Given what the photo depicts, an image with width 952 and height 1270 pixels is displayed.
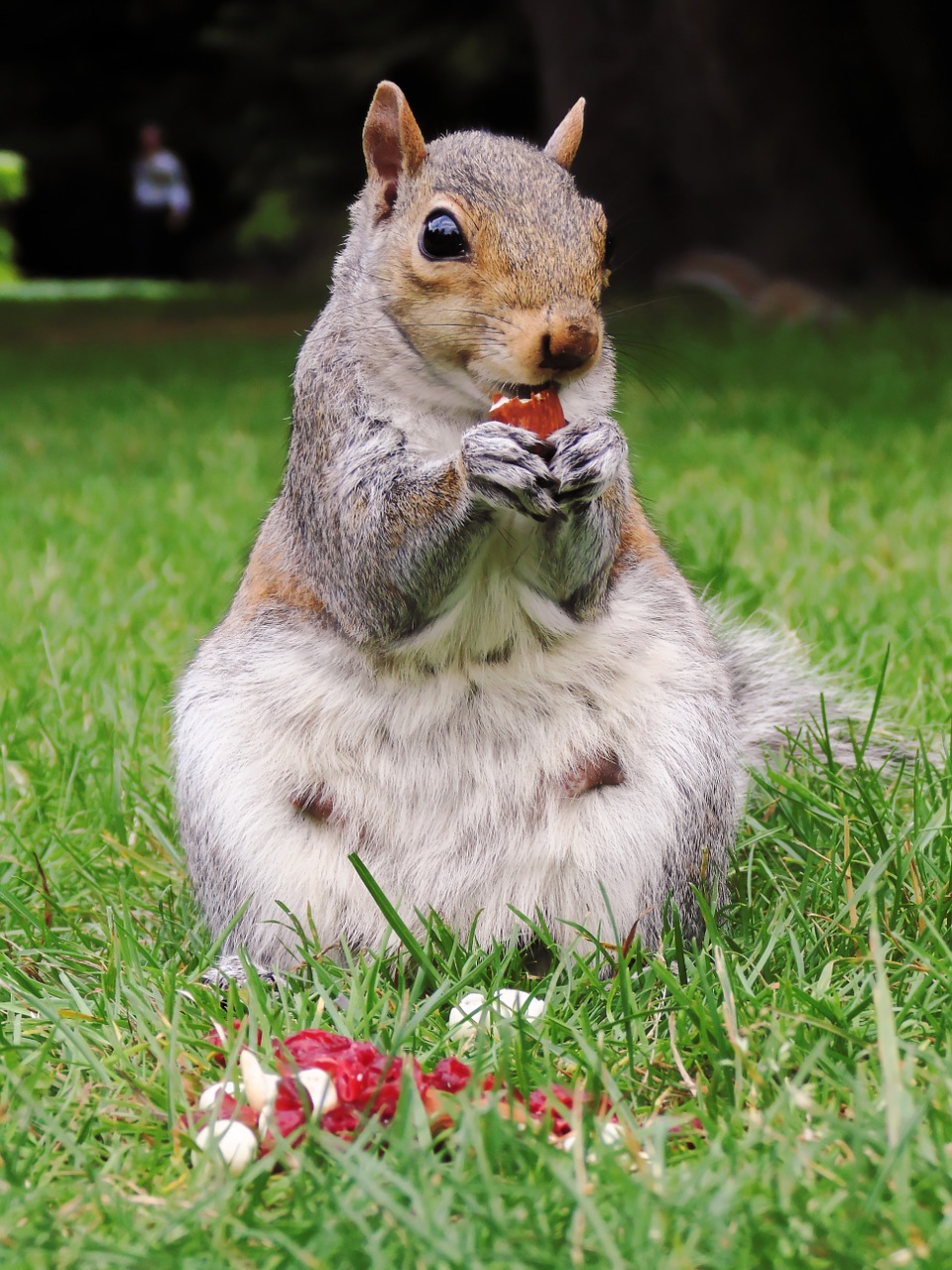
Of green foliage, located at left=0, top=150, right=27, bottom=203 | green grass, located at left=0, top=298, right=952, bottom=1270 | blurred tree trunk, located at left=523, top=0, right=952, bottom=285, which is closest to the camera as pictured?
green grass, located at left=0, top=298, right=952, bottom=1270

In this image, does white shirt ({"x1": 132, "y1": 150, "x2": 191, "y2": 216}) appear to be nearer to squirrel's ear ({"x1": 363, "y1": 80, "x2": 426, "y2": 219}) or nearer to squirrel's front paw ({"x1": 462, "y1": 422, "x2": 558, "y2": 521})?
squirrel's ear ({"x1": 363, "y1": 80, "x2": 426, "y2": 219})

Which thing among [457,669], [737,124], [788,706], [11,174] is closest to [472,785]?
[457,669]

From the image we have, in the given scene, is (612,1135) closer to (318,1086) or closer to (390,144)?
(318,1086)

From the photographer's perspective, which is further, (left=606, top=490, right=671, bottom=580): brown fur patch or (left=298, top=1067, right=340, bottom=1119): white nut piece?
(left=606, top=490, right=671, bottom=580): brown fur patch

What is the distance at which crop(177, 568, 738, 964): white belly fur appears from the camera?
1.81m

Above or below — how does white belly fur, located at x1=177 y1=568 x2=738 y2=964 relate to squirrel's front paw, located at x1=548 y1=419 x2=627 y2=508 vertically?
below

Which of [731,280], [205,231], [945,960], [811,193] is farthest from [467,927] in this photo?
[205,231]

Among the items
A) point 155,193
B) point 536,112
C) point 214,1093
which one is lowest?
point 214,1093

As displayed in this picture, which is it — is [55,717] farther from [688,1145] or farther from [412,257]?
[688,1145]

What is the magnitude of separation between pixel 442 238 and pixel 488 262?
0.26 ft

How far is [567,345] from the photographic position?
1.67m

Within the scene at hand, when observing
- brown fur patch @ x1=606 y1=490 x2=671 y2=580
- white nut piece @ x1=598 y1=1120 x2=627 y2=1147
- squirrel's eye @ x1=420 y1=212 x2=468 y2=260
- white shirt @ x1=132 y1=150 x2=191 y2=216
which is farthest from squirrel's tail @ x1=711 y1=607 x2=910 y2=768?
white shirt @ x1=132 y1=150 x2=191 y2=216

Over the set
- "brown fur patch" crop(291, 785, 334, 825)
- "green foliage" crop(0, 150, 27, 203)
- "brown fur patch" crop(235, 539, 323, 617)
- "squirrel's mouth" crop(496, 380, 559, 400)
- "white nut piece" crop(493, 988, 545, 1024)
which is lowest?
"white nut piece" crop(493, 988, 545, 1024)

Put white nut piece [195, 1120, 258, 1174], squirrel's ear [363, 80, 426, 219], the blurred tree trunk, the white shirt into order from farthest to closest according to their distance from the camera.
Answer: the white shirt < the blurred tree trunk < squirrel's ear [363, 80, 426, 219] < white nut piece [195, 1120, 258, 1174]
